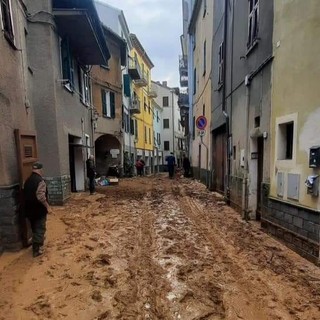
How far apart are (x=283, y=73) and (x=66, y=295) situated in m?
4.92

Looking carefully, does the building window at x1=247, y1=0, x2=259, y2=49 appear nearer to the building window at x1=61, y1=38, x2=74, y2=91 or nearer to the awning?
the awning

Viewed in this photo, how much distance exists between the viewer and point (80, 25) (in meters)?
9.87

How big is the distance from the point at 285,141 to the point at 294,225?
5.03 ft

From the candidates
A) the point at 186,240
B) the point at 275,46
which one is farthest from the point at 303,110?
the point at 186,240

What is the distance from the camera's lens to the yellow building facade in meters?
29.4

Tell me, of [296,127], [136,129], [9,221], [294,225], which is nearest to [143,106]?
[136,129]

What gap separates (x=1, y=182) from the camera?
16.5 ft

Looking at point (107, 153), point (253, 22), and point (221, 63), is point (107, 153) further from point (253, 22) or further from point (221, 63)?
point (253, 22)

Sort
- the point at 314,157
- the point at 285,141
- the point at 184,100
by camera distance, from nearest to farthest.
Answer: the point at 314,157, the point at 285,141, the point at 184,100

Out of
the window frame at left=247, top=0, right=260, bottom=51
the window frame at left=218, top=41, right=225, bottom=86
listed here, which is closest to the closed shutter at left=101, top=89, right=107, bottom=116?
the window frame at left=218, top=41, right=225, bottom=86

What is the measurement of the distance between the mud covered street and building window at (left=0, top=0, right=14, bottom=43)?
12.9 feet

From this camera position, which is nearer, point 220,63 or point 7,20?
point 7,20

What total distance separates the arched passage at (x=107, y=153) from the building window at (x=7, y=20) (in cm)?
1563

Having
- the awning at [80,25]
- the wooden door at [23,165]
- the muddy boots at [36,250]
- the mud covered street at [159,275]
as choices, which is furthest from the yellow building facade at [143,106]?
the muddy boots at [36,250]
